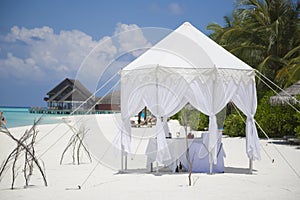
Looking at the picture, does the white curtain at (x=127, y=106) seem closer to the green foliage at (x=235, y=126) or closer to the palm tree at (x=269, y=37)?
the green foliage at (x=235, y=126)

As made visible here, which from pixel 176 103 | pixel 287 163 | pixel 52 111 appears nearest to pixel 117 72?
pixel 176 103

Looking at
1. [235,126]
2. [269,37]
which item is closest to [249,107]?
[235,126]

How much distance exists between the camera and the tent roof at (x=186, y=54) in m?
8.04

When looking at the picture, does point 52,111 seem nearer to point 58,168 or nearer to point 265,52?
point 265,52

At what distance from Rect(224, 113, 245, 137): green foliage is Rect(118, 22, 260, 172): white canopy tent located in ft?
30.7

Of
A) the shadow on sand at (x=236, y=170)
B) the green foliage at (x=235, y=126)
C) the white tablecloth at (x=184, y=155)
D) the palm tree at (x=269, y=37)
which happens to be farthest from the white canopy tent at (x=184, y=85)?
the palm tree at (x=269, y=37)

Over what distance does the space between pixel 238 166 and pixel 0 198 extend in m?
5.35

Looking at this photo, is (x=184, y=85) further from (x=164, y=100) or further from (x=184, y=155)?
(x=184, y=155)

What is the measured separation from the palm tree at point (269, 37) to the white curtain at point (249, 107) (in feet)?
36.9

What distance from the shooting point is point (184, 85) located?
7934mm

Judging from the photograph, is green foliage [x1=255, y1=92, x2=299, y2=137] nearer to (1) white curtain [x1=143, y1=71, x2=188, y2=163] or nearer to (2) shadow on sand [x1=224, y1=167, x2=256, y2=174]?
(2) shadow on sand [x1=224, y1=167, x2=256, y2=174]

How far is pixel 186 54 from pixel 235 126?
401 inches

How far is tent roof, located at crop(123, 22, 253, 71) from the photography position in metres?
8.04

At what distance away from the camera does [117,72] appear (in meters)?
8.38
